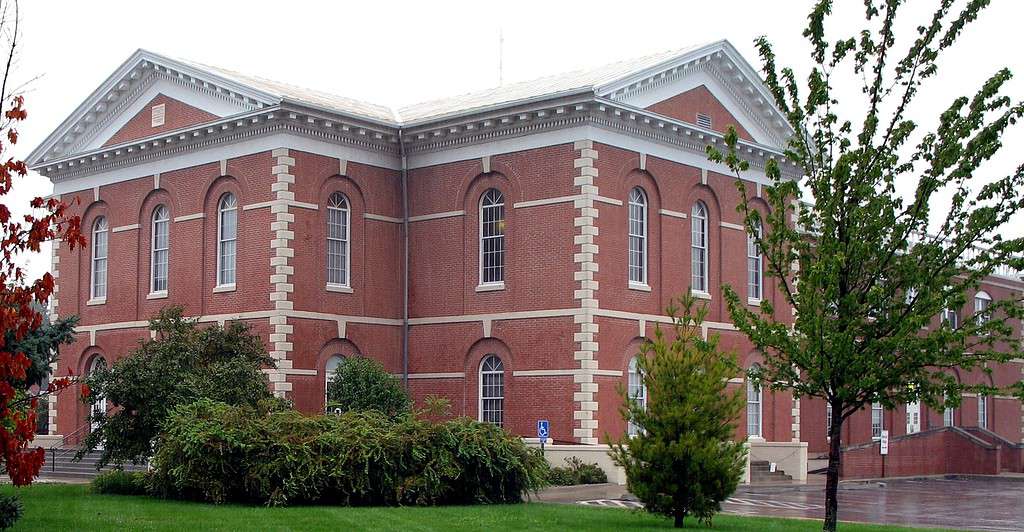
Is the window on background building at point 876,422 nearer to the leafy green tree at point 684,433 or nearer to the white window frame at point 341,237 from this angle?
the white window frame at point 341,237

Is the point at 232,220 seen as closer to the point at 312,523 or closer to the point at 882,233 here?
the point at 312,523

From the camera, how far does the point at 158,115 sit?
39.2 m

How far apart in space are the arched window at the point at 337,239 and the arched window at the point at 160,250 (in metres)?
5.61

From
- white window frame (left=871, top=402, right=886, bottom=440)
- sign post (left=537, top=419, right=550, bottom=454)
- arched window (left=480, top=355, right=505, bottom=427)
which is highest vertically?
arched window (left=480, top=355, right=505, bottom=427)

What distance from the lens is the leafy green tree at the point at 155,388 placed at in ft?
91.2

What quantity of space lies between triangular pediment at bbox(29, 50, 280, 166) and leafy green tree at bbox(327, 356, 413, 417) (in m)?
7.40

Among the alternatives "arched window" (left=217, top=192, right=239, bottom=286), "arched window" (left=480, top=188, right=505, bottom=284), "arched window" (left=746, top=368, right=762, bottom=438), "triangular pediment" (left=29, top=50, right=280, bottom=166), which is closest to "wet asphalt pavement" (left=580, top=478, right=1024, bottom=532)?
"arched window" (left=746, top=368, right=762, bottom=438)

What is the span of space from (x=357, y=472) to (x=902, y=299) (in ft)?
34.1

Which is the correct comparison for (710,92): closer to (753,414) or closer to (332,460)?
(753,414)

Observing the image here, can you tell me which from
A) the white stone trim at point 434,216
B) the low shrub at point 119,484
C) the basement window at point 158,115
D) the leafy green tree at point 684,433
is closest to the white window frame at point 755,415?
the white stone trim at point 434,216

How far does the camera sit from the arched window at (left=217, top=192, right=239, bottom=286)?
1463 inches

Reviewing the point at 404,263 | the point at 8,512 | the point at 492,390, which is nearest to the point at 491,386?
the point at 492,390

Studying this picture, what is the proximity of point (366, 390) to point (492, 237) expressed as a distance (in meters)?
5.76

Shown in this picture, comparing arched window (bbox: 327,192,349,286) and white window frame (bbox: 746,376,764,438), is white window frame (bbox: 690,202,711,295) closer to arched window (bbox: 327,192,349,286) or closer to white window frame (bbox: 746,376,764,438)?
white window frame (bbox: 746,376,764,438)
